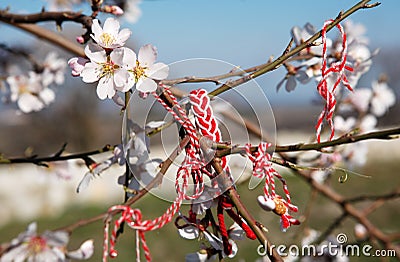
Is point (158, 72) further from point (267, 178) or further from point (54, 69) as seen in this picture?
point (54, 69)

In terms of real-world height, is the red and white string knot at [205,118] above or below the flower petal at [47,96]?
below

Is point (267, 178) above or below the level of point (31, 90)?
below

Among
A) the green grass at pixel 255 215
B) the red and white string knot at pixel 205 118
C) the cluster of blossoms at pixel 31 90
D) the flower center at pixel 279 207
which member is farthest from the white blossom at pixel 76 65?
the green grass at pixel 255 215

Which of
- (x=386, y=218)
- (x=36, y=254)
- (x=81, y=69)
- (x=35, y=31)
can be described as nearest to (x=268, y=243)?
(x=81, y=69)

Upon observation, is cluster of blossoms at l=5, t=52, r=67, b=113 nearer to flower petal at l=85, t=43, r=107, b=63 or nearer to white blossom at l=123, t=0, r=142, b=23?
white blossom at l=123, t=0, r=142, b=23

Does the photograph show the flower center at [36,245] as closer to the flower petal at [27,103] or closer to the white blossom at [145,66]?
the white blossom at [145,66]

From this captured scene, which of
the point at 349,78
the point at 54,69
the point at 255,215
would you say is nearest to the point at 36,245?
the point at 349,78

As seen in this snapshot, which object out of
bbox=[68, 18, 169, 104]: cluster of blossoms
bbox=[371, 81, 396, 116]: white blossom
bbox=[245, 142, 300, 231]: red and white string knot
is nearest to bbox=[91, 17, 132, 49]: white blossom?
bbox=[68, 18, 169, 104]: cluster of blossoms
